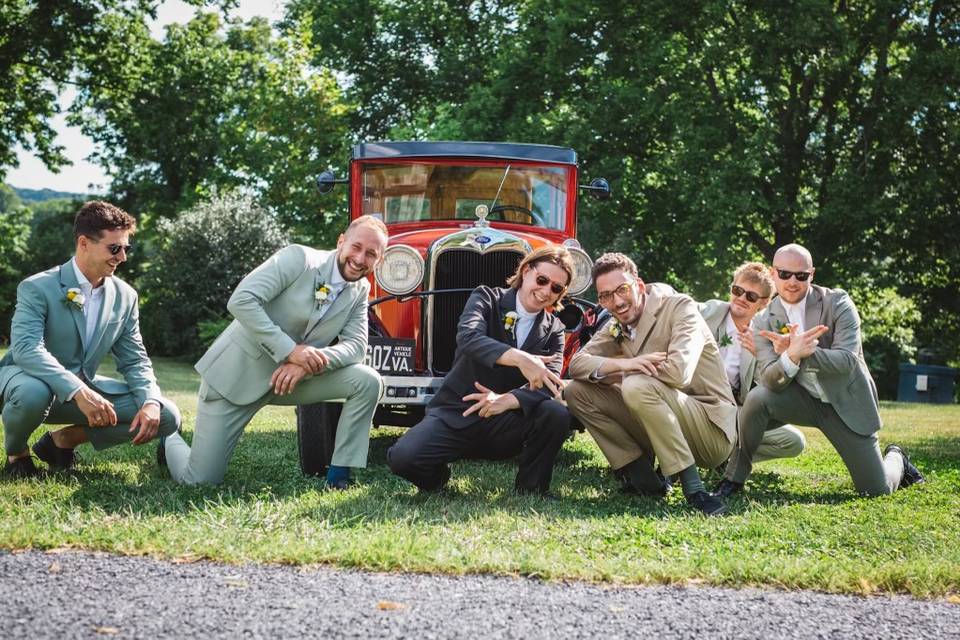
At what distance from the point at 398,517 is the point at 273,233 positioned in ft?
65.0

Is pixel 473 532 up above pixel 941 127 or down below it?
below

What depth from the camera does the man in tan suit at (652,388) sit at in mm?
4965

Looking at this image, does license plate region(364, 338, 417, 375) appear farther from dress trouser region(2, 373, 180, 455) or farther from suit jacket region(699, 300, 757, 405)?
suit jacket region(699, 300, 757, 405)

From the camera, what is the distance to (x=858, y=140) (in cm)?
1953

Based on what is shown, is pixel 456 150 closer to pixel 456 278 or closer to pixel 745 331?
pixel 456 278

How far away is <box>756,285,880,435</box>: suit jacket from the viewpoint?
530 cm

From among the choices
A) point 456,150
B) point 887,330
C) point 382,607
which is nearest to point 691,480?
point 382,607

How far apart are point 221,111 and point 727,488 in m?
25.2

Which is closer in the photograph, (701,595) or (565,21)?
(701,595)

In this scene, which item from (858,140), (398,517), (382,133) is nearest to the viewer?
(398,517)

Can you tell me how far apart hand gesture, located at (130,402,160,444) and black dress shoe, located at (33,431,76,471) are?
0.74m

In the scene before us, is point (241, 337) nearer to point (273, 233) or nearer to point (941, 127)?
point (941, 127)

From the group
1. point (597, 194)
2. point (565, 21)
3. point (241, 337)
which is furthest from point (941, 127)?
point (241, 337)

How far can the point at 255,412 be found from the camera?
5.19 meters
